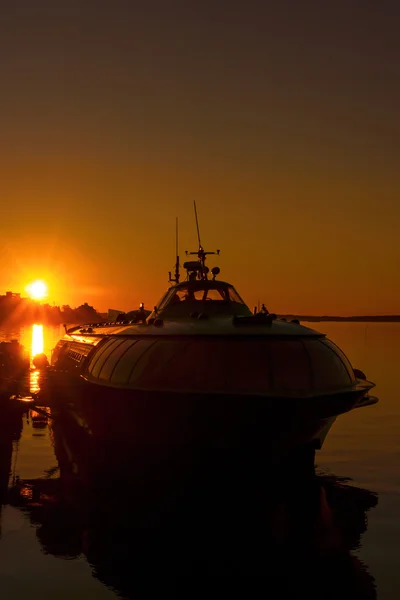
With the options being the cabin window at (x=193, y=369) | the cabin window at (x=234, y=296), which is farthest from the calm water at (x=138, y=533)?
the cabin window at (x=234, y=296)

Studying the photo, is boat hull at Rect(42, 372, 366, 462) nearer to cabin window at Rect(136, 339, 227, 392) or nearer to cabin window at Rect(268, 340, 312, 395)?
cabin window at Rect(136, 339, 227, 392)

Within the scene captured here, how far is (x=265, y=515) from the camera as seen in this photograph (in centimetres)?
1770

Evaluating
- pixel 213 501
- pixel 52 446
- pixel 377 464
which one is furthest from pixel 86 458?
pixel 377 464

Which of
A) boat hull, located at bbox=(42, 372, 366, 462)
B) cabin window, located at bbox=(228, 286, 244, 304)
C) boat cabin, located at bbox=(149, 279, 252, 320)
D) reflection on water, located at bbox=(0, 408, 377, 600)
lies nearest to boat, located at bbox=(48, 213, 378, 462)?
boat hull, located at bbox=(42, 372, 366, 462)

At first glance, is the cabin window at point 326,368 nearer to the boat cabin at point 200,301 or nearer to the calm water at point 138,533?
the calm water at point 138,533

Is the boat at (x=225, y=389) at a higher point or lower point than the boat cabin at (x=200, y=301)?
lower

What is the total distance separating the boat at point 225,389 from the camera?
1588 cm

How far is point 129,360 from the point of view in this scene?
1852 cm

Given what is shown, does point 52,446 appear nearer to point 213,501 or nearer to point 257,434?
point 213,501

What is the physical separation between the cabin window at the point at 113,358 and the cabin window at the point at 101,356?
1.21 feet

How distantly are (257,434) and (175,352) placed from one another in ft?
9.63

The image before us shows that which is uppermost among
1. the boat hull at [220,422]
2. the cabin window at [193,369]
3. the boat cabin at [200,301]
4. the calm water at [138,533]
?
the boat cabin at [200,301]

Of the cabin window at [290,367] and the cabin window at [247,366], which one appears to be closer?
the cabin window at [247,366]

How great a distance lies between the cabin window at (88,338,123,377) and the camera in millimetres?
20812
